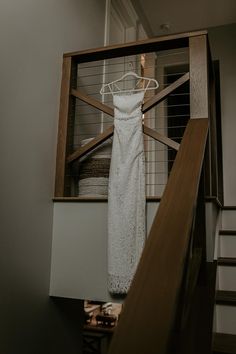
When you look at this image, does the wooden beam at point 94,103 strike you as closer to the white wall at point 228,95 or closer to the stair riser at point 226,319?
A: the stair riser at point 226,319

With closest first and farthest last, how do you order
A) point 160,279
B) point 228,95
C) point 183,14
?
point 160,279 → point 183,14 → point 228,95

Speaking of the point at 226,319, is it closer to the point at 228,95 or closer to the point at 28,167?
the point at 28,167

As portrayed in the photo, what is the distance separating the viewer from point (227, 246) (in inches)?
90.2

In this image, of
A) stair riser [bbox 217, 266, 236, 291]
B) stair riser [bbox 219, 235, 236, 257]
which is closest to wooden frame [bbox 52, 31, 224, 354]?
stair riser [bbox 217, 266, 236, 291]

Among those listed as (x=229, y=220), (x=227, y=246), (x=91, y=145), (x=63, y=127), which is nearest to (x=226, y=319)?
(x=227, y=246)

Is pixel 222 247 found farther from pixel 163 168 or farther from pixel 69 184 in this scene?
pixel 163 168

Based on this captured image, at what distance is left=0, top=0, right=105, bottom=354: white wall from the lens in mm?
1528

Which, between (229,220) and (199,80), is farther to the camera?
(229,220)

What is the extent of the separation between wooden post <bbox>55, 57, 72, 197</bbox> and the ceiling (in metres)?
1.86

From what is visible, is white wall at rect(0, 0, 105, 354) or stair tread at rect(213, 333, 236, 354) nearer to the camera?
stair tread at rect(213, 333, 236, 354)

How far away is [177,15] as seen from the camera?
365cm

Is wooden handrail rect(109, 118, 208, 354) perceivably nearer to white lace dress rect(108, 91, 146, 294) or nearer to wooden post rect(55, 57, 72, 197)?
white lace dress rect(108, 91, 146, 294)

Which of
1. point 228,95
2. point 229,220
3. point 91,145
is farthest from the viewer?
point 228,95

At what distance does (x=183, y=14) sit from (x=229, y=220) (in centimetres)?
241
